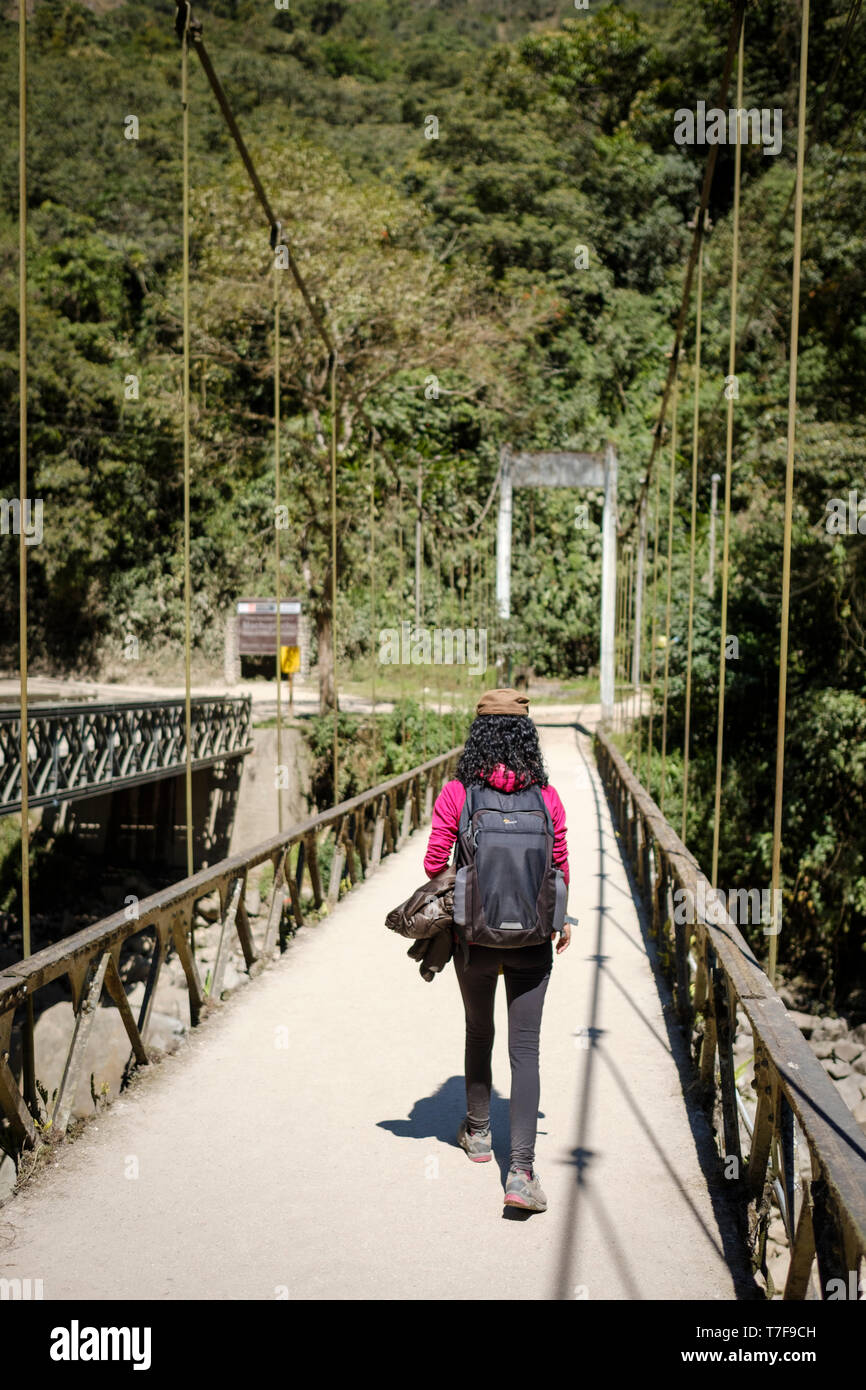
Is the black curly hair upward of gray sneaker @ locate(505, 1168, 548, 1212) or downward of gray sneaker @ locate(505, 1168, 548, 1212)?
upward

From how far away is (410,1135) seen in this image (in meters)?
3.37

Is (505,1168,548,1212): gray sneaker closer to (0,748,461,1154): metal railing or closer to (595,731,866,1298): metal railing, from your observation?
(595,731,866,1298): metal railing

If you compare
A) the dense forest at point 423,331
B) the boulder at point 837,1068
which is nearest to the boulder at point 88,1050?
the boulder at point 837,1068

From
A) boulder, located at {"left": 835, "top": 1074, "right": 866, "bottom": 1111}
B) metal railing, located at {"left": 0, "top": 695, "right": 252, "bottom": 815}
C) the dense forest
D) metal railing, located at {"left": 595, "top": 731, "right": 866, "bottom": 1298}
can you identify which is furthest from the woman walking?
the dense forest

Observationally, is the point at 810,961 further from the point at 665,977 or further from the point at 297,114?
the point at 297,114

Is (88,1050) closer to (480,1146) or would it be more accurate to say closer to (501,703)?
(480,1146)

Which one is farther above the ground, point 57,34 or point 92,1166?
point 57,34

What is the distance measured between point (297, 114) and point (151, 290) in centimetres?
994

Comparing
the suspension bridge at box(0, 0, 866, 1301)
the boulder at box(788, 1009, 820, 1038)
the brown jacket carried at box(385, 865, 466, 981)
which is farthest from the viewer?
the boulder at box(788, 1009, 820, 1038)

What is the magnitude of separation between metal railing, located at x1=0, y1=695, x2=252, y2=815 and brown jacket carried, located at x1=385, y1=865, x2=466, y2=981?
25.7 feet

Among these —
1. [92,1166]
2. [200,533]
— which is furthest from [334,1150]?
[200,533]

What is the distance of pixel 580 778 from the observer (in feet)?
49.2

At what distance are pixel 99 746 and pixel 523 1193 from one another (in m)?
11.7

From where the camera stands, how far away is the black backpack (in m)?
2.80
